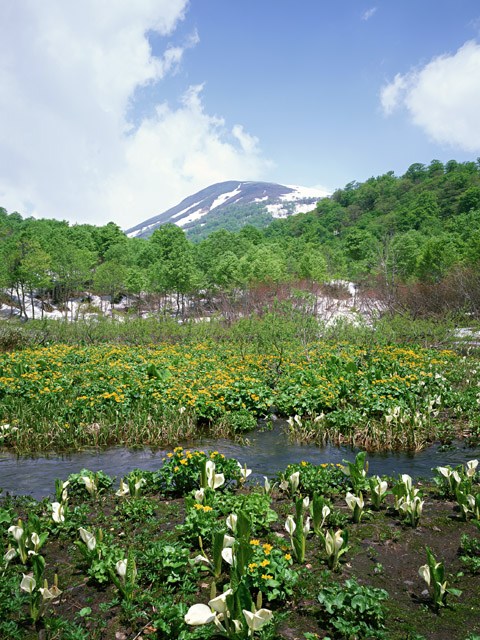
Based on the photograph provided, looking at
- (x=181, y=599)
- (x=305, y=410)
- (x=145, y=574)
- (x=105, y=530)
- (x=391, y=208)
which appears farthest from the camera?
(x=391, y=208)

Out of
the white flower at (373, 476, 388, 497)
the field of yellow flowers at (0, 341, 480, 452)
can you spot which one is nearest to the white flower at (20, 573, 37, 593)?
the white flower at (373, 476, 388, 497)

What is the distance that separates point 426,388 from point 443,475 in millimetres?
4437

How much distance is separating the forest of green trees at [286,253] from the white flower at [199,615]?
2088cm

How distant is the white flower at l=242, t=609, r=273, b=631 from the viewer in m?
2.14

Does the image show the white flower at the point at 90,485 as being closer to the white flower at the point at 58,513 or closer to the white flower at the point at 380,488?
the white flower at the point at 58,513

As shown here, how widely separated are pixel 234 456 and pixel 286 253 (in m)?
52.9

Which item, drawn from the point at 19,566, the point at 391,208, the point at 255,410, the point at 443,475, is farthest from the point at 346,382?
the point at 391,208

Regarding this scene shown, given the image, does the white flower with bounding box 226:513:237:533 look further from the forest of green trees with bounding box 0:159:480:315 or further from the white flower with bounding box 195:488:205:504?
the forest of green trees with bounding box 0:159:480:315

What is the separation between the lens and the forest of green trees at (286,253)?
3144 centimetres

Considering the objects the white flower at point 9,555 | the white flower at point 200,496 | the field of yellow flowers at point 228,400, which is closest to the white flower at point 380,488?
the white flower at point 200,496

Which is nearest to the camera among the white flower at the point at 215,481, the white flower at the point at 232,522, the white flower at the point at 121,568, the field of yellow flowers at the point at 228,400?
the white flower at the point at 121,568

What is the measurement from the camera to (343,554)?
3.18 m

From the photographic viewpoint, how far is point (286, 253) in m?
57.2

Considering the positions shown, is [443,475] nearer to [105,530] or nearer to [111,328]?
[105,530]
